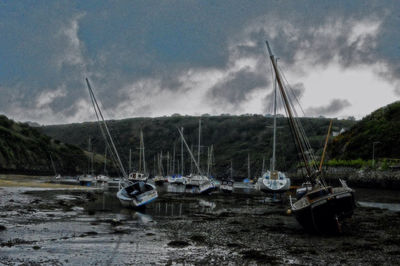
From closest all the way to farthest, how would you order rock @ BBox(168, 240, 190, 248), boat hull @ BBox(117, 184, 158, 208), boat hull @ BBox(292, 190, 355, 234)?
rock @ BBox(168, 240, 190, 248)
boat hull @ BBox(292, 190, 355, 234)
boat hull @ BBox(117, 184, 158, 208)

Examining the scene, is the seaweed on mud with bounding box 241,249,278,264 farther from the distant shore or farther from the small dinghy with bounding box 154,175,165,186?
the small dinghy with bounding box 154,175,165,186

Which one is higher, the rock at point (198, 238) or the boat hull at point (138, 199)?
the boat hull at point (138, 199)

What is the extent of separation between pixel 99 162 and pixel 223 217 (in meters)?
137

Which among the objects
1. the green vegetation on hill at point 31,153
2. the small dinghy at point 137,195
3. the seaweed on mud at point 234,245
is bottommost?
the seaweed on mud at point 234,245

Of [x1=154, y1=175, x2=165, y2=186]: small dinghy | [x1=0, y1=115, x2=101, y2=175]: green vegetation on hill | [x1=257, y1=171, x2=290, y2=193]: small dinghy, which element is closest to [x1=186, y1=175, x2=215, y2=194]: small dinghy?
[x1=257, y1=171, x2=290, y2=193]: small dinghy

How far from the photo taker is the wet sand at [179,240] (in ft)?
48.8

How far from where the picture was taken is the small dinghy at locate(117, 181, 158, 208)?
32.2 meters

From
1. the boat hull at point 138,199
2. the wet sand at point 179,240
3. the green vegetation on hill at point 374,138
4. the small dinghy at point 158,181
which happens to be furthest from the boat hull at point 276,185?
the small dinghy at point 158,181

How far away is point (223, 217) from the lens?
29.1 m

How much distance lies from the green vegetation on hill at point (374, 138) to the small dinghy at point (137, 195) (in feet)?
200

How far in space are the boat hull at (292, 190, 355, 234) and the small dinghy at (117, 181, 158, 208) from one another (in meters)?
15.7

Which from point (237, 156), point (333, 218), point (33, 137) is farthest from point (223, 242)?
point (237, 156)

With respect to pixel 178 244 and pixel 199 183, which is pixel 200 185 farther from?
pixel 178 244

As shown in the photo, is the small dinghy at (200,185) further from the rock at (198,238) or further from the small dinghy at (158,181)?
the rock at (198,238)
